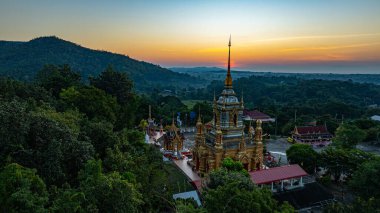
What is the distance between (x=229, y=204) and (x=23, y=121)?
433 inches

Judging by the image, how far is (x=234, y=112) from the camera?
87.9 ft

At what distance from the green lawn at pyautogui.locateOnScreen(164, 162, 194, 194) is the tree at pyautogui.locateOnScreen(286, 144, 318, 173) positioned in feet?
38.1

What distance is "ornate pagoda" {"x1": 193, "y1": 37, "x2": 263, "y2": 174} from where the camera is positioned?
2588cm

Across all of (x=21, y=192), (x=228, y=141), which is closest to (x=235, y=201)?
(x=21, y=192)

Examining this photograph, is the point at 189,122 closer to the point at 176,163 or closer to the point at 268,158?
the point at 268,158

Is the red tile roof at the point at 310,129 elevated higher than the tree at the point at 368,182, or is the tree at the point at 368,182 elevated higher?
the tree at the point at 368,182

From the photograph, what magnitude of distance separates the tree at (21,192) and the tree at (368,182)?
68.4ft

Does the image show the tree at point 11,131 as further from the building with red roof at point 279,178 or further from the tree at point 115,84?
the tree at point 115,84

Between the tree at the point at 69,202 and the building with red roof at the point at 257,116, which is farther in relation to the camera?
the building with red roof at the point at 257,116

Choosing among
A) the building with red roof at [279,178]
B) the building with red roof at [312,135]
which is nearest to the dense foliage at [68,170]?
the building with red roof at [279,178]

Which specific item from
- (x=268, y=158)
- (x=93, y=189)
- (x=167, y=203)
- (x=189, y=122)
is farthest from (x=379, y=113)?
(x=93, y=189)

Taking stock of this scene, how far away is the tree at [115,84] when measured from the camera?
45094 mm

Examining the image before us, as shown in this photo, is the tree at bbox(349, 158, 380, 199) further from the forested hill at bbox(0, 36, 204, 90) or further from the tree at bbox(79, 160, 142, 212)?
the forested hill at bbox(0, 36, 204, 90)

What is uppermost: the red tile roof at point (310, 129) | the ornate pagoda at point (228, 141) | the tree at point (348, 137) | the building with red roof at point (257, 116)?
the ornate pagoda at point (228, 141)
